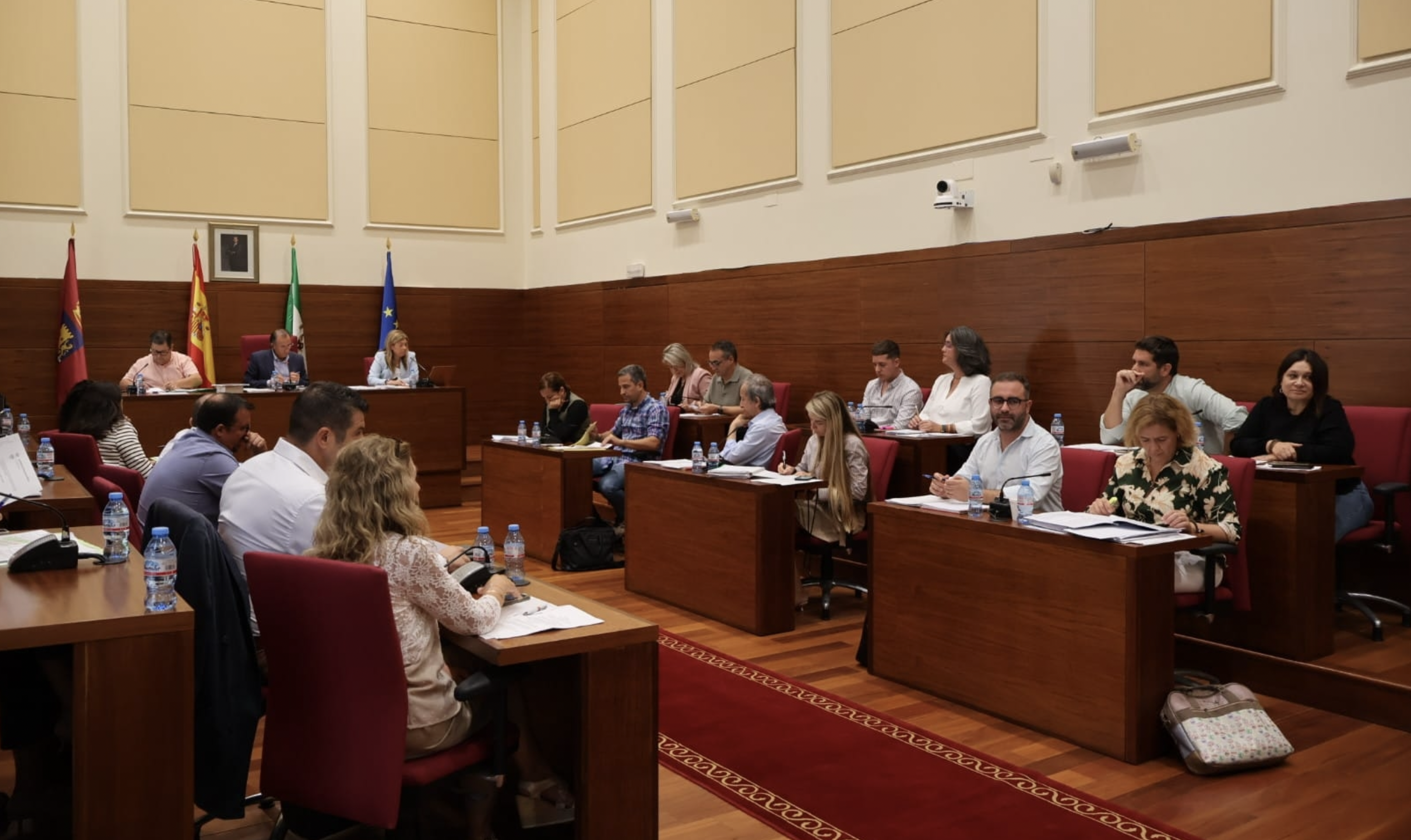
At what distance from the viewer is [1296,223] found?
18.5 ft

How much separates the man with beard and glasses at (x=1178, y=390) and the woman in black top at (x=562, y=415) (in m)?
3.47

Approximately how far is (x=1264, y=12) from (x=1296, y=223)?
1064 mm

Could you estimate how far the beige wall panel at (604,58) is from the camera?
10.4 metres

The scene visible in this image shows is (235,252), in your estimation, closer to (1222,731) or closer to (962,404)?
(962,404)

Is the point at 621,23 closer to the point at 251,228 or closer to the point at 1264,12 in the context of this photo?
the point at 251,228

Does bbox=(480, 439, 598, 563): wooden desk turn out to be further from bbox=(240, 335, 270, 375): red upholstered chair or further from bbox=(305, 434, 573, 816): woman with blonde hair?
bbox=(305, 434, 573, 816): woman with blonde hair

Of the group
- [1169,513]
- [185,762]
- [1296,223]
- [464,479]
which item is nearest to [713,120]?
[464,479]

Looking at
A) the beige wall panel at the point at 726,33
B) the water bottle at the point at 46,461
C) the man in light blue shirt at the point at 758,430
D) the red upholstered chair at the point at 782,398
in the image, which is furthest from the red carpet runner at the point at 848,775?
the beige wall panel at the point at 726,33

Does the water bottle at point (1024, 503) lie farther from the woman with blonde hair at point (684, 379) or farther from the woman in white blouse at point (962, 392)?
the woman with blonde hair at point (684, 379)

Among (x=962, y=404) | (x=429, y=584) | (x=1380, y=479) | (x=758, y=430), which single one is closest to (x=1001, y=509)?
(x=1380, y=479)

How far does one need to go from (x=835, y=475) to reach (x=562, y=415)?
271 cm

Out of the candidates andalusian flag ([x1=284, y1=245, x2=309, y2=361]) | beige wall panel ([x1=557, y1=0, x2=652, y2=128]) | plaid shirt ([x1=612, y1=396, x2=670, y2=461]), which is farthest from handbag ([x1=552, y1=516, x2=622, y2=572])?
andalusian flag ([x1=284, y1=245, x2=309, y2=361])

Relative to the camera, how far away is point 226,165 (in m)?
10.8

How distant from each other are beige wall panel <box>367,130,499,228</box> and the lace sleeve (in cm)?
956
